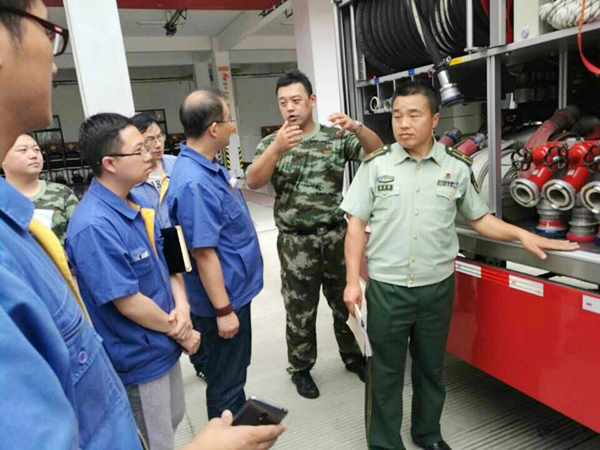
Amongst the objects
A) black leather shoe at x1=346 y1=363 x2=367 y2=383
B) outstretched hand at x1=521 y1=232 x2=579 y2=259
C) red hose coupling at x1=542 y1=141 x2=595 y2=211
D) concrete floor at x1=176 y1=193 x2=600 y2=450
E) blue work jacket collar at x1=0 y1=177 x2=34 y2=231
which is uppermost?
blue work jacket collar at x1=0 y1=177 x2=34 y2=231

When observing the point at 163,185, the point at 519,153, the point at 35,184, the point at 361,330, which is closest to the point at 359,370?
the point at 361,330

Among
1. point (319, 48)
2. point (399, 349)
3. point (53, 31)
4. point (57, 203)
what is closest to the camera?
point (53, 31)

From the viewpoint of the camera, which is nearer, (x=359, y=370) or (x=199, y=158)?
(x=199, y=158)

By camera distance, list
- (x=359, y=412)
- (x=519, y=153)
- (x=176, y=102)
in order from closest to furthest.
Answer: (x=519, y=153) → (x=359, y=412) → (x=176, y=102)

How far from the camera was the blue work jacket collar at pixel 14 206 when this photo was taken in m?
0.56

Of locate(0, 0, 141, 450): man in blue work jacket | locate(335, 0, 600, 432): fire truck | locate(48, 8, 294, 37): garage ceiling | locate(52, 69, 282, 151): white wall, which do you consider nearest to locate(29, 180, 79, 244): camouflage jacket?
locate(335, 0, 600, 432): fire truck

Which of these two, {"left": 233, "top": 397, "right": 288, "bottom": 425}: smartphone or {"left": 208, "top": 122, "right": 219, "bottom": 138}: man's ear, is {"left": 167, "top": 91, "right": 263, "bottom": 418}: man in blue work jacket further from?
{"left": 233, "top": 397, "right": 288, "bottom": 425}: smartphone

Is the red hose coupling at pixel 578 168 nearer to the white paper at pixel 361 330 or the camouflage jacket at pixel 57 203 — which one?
the white paper at pixel 361 330

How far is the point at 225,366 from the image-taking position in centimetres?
180

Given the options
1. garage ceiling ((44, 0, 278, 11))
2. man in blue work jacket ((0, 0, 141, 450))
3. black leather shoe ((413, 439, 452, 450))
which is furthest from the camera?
garage ceiling ((44, 0, 278, 11))

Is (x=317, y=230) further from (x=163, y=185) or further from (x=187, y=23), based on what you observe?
(x=187, y=23)

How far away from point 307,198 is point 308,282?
18.7 inches

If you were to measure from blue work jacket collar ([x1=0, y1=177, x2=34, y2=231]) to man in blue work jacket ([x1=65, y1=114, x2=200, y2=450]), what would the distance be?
2.32ft

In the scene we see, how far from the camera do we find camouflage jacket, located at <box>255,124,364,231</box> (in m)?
2.29
